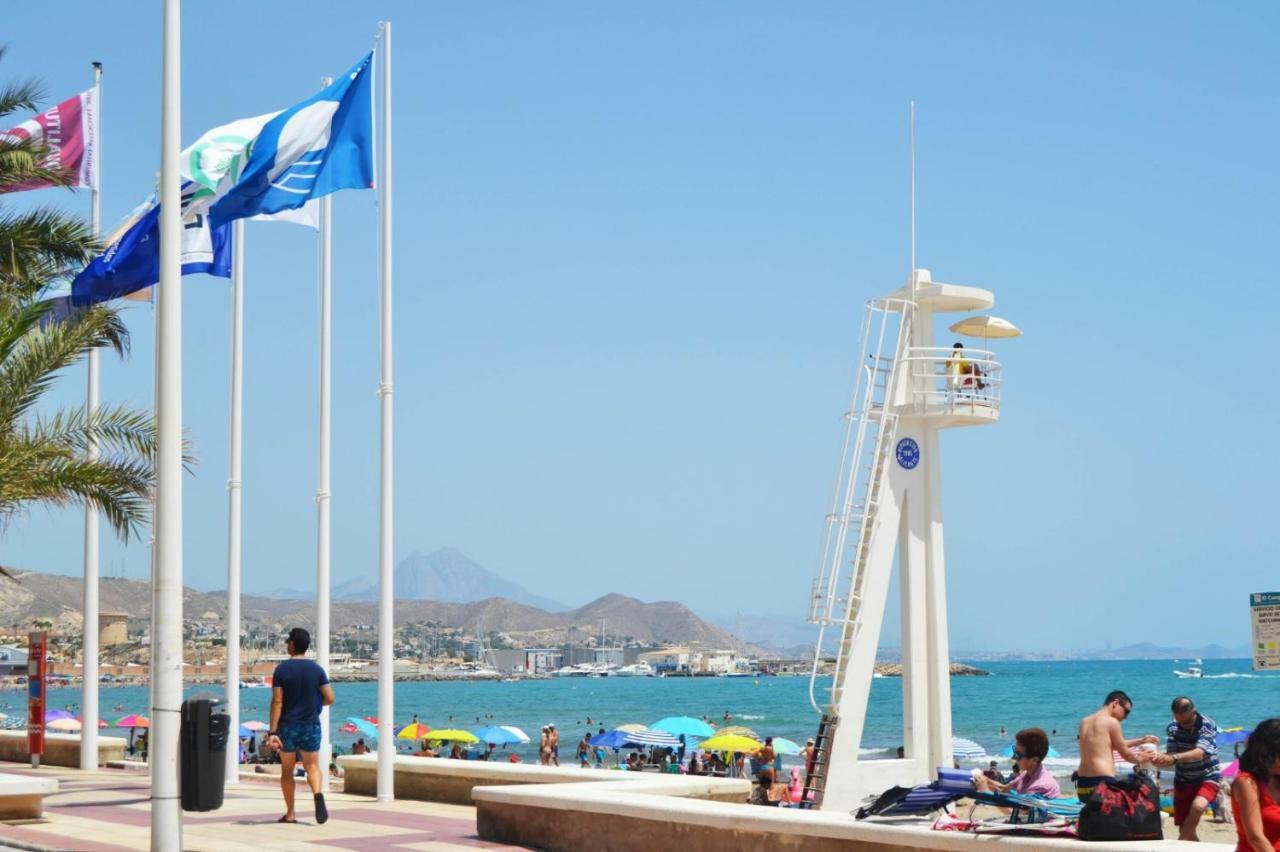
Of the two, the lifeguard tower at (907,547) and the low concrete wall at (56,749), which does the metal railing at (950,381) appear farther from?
the low concrete wall at (56,749)

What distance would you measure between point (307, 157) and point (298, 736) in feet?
22.9

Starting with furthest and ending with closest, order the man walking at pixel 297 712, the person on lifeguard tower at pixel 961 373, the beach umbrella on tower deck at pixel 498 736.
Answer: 1. the beach umbrella on tower deck at pixel 498 736
2. the person on lifeguard tower at pixel 961 373
3. the man walking at pixel 297 712

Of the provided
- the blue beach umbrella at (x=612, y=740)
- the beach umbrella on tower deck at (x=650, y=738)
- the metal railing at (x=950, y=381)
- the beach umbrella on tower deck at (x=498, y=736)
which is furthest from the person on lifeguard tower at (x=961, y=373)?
the beach umbrella on tower deck at (x=498, y=736)

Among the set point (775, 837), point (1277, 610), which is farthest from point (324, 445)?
point (1277, 610)

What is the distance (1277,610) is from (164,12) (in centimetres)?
1023

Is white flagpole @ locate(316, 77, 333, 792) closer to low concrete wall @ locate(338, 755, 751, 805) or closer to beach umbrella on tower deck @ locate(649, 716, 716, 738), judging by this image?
low concrete wall @ locate(338, 755, 751, 805)

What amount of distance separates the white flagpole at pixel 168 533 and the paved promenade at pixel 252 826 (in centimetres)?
126

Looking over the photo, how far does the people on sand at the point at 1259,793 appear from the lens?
24.3 ft

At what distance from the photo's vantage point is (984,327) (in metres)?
21.1

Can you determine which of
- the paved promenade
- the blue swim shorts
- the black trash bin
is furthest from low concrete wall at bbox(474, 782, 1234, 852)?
the black trash bin

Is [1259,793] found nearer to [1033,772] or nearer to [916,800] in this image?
[916,800]

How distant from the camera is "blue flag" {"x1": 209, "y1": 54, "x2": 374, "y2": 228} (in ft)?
56.2

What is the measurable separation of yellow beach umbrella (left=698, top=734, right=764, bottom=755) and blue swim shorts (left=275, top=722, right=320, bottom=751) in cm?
3259

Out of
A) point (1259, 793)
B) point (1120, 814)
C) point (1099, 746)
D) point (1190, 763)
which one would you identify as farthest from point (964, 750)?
point (1259, 793)
